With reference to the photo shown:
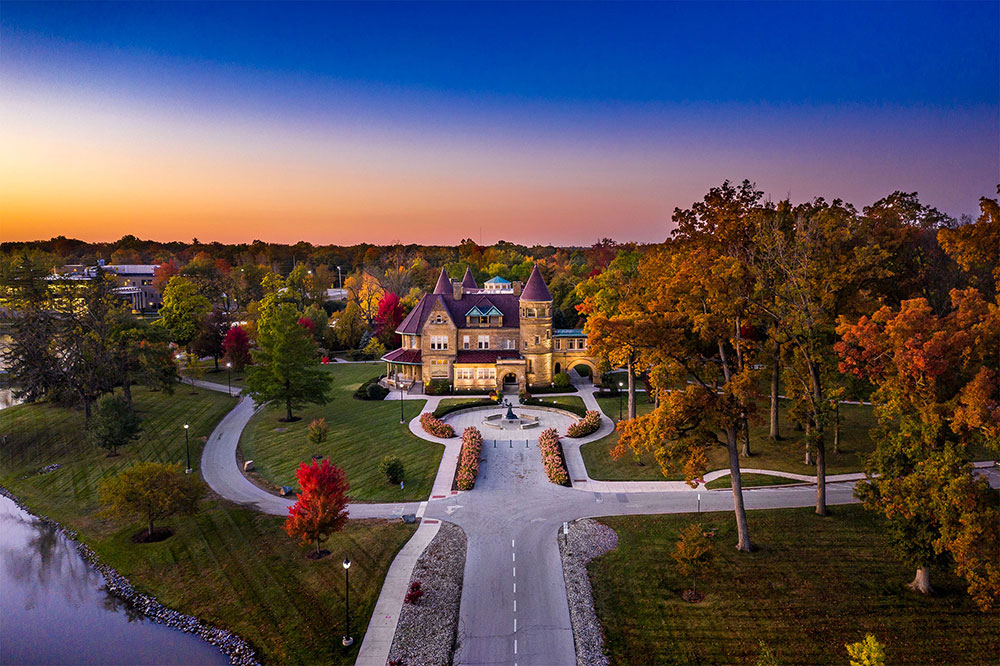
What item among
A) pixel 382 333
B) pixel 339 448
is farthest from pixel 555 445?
pixel 382 333

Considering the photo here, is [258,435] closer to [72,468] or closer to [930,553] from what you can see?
[72,468]

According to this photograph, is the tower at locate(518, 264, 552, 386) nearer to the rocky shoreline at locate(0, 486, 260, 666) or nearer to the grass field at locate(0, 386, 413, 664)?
the grass field at locate(0, 386, 413, 664)

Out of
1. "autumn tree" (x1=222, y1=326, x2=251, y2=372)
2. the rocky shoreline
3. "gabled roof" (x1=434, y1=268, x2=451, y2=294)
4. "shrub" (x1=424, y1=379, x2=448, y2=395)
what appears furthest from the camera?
"autumn tree" (x1=222, y1=326, x2=251, y2=372)

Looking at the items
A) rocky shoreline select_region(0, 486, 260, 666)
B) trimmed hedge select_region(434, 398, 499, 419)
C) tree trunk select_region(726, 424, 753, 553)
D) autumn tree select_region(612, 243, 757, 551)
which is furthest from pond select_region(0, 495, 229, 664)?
trimmed hedge select_region(434, 398, 499, 419)

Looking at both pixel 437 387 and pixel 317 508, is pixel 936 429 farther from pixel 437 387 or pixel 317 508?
Result: pixel 437 387

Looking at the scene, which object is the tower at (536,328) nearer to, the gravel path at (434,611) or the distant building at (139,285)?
the gravel path at (434,611)

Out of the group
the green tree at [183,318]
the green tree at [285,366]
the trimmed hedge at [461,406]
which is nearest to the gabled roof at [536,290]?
the trimmed hedge at [461,406]
